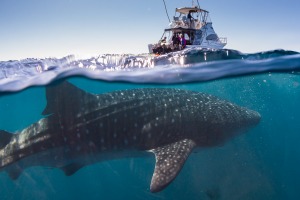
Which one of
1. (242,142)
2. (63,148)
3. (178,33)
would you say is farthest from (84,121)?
(178,33)

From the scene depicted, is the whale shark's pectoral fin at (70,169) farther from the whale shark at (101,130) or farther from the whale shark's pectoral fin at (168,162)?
the whale shark's pectoral fin at (168,162)

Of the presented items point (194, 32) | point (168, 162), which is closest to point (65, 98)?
point (168, 162)

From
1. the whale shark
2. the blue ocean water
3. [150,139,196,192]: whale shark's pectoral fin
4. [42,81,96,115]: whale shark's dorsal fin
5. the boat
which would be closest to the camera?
[150,139,196,192]: whale shark's pectoral fin

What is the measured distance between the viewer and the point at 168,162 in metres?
5.77

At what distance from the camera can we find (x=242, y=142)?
1641 cm

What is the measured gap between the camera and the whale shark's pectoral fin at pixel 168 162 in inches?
203

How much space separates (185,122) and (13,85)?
28.6 ft

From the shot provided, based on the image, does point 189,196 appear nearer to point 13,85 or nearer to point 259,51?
point 259,51

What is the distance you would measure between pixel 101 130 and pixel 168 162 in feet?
7.23

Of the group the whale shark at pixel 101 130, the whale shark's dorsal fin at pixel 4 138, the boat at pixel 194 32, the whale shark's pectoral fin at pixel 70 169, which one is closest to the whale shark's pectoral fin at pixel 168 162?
the whale shark at pixel 101 130

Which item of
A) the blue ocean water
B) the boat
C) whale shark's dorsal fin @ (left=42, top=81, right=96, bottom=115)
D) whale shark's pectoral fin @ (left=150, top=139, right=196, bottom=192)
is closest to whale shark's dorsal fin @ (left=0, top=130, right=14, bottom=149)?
whale shark's dorsal fin @ (left=42, top=81, right=96, bottom=115)

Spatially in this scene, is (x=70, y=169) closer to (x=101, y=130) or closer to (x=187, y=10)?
(x=101, y=130)

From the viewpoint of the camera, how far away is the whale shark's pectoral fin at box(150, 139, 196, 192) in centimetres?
516

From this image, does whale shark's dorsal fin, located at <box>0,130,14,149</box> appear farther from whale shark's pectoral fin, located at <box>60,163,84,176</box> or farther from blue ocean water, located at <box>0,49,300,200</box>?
blue ocean water, located at <box>0,49,300,200</box>
